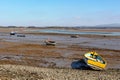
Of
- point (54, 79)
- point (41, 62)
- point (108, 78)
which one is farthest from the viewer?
point (41, 62)

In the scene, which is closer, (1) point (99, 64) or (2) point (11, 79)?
(2) point (11, 79)

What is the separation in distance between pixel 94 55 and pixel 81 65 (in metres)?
2.14

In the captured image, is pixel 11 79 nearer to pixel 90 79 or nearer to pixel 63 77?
pixel 63 77

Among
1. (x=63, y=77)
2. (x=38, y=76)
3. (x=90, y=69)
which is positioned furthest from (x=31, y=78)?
(x=90, y=69)

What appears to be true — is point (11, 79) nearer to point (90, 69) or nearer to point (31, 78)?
point (31, 78)

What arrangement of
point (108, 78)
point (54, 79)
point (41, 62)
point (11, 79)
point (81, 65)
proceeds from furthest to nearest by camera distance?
point (41, 62) → point (81, 65) → point (108, 78) → point (54, 79) → point (11, 79)

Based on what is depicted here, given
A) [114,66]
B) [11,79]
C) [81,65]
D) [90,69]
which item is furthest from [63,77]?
[114,66]

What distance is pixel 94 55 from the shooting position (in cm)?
2936

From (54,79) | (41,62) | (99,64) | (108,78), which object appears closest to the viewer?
(54,79)

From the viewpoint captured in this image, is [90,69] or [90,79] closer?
[90,79]

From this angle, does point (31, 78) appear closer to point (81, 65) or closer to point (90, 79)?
point (90, 79)

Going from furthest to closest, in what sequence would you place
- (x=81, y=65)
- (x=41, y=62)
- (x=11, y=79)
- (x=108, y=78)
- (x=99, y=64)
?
(x=41, y=62) → (x=81, y=65) → (x=99, y=64) → (x=108, y=78) → (x=11, y=79)

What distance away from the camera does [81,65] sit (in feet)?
93.4

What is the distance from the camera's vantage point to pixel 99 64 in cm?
2577
